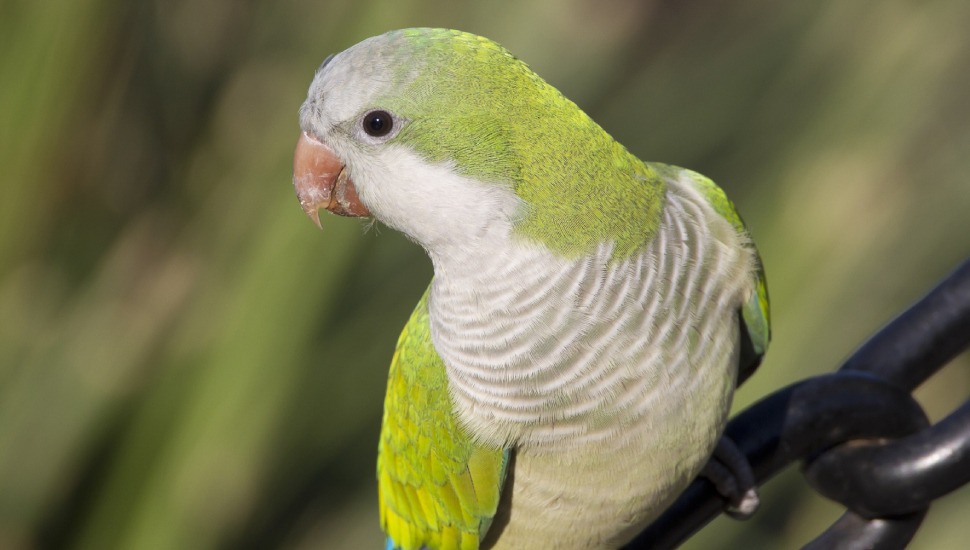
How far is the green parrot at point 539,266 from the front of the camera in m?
1.42

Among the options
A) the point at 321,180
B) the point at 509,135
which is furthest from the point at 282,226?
the point at 509,135

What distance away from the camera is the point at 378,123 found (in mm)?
1451

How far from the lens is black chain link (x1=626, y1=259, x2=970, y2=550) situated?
1278mm

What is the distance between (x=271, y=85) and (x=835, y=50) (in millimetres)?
1429

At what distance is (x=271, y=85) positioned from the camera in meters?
2.39

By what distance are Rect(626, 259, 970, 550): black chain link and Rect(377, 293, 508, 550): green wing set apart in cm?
42

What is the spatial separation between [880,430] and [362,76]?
83 cm

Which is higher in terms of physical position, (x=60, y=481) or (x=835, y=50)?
(x=835, y=50)

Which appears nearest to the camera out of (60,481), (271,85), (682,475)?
(682,475)

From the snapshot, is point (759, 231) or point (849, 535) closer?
point (849, 535)

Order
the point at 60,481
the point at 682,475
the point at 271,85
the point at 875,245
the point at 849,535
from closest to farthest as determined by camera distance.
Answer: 1. the point at 849,535
2. the point at 682,475
3. the point at 60,481
4. the point at 271,85
5. the point at 875,245

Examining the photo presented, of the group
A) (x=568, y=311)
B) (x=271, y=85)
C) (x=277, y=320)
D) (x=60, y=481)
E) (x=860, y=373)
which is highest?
(x=860, y=373)

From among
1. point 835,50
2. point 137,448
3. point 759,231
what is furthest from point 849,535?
point 835,50

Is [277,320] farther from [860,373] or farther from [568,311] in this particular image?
[860,373]
